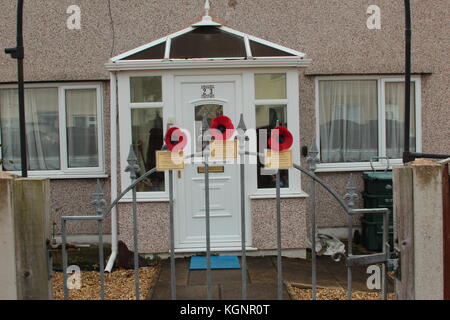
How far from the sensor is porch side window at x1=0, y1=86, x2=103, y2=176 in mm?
7980

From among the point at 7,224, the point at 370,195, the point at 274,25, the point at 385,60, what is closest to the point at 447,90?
the point at 385,60

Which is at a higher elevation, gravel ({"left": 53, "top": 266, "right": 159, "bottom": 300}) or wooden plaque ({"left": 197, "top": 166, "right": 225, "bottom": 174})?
wooden plaque ({"left": 197, "top": 166, "right": 225, "bottom": 174})

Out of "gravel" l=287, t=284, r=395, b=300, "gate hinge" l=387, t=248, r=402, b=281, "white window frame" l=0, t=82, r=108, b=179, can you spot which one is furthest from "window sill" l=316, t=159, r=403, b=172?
"gate hinge" l=387, t=248, r=402, b=281

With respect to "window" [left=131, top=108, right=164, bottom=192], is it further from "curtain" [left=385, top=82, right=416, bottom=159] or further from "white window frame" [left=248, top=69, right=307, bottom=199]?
"curtain" [left=385, top=82, right=416, bottom=159]

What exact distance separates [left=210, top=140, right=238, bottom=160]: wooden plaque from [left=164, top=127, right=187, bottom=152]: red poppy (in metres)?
0.23

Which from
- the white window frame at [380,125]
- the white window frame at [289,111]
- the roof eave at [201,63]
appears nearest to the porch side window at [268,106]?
the white window frame at [289,111]

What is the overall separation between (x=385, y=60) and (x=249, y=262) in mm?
4061

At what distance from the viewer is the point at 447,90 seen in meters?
8.06

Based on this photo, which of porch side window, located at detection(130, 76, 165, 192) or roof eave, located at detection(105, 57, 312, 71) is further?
porch side window, located at detection(130, 76, 165, 192)

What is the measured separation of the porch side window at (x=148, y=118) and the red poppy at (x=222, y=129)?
2.95 metres

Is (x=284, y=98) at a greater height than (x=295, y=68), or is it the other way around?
(x=295, y=68)

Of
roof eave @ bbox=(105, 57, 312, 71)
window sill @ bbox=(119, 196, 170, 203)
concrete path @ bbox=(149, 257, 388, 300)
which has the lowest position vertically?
concrete path @ bbox=(149, 257, 388, 300)

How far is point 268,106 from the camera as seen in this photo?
669cm

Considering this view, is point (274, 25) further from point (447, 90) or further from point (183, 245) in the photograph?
point (183, 245)
